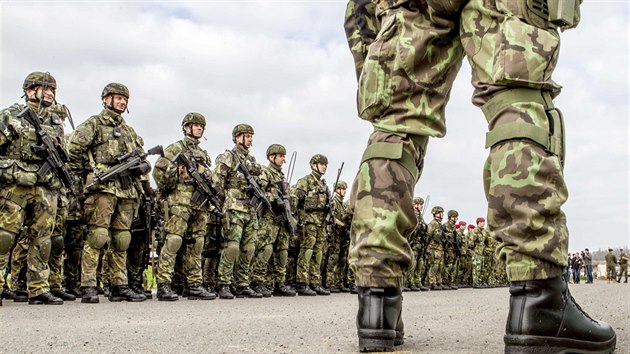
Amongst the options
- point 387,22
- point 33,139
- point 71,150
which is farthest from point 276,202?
point 387,22

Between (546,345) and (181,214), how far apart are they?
681 cm

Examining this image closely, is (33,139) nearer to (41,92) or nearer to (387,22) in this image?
(41,92)

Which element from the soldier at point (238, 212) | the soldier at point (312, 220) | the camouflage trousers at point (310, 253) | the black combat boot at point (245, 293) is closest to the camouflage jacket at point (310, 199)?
the soldier at point (312, 220)

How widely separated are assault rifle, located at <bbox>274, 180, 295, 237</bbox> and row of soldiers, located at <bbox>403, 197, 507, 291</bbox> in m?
4.23

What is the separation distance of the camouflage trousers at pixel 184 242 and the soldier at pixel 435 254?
10.1 m

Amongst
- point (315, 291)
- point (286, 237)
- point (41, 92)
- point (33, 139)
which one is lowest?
point (315, 291)

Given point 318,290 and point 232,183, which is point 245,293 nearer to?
point 232,183

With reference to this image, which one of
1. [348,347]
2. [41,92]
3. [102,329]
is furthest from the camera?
[41,92]

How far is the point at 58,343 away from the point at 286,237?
8.42 m

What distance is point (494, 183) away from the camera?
5.93 feet

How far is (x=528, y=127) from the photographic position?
69.9 inches

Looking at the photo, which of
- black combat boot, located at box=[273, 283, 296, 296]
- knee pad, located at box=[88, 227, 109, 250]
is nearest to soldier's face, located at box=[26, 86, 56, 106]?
knee pad, located at box=[88, 227, 109, 250]

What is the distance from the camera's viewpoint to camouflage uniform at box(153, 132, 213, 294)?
7.96 m

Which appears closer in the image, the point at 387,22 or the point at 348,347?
the point at 348,347
